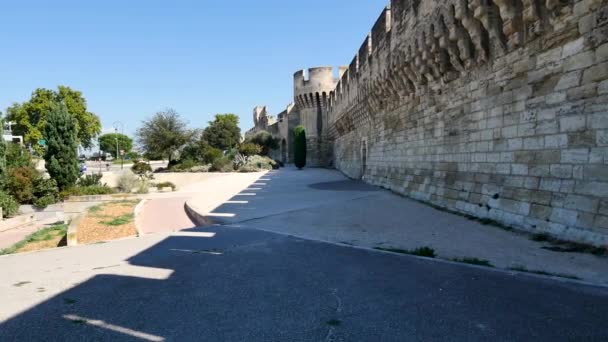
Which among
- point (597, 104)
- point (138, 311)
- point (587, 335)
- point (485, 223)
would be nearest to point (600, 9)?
point (597, 104)

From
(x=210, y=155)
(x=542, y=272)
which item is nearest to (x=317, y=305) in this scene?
(x=542, y=272)

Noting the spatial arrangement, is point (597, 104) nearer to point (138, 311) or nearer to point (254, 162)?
point (138, 311)

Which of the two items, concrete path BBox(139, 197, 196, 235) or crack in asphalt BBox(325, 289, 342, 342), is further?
concrete path BBox(139, 197, 196, 235)

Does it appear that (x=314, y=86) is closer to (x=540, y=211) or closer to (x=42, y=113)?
(x=42, y=113)

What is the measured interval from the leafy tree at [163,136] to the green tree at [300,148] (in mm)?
10129

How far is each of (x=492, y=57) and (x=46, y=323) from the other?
7.69m

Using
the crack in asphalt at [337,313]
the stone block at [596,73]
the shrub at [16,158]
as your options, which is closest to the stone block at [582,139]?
the stone block at [596,73]

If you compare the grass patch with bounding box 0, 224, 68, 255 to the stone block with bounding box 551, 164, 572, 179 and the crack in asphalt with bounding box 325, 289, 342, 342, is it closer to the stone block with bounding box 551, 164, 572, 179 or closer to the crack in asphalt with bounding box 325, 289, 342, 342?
the crack in asphalt with bounding box 325, 289, 342, 342

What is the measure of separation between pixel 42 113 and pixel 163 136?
1501 centimetres

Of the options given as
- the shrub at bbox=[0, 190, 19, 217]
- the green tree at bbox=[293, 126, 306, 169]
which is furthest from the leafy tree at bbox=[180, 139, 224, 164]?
the shrub at bbox=[0, 190, 19, 217]

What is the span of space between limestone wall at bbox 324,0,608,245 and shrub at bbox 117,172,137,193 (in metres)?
14.0

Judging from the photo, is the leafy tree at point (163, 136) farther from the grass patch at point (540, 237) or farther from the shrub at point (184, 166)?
the grass patch at point (540, 237)

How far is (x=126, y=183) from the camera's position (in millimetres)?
18828

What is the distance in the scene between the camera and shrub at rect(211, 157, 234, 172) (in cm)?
2880
